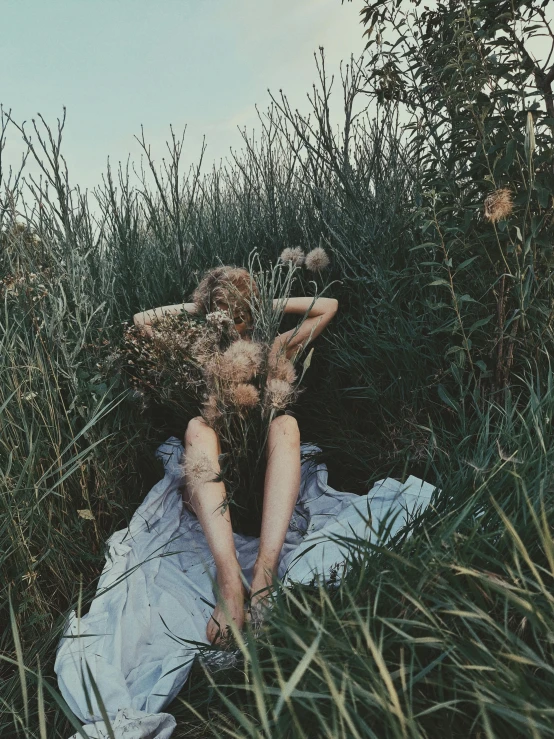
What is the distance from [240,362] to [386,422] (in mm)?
808

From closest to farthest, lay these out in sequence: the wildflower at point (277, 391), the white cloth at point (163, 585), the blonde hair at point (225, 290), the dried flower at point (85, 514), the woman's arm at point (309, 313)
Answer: the white cloth at point (163, 585) → the dried flower at point (85, 514) → the wildflower at point (277, 391) → the blonde hair at point (225, 290) → the woman's arm at point (309, 313)

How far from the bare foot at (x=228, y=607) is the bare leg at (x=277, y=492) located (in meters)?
0.05

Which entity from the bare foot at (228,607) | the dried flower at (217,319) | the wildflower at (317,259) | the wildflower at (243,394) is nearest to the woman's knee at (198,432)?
the wildflower at (243,394)

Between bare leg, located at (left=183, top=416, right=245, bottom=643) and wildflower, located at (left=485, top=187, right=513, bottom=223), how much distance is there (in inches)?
48.5

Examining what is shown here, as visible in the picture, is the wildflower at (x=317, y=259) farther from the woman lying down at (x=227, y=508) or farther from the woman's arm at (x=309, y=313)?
the woman lying down at (x=227, y=508)

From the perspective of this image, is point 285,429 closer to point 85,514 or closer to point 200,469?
point 200,469

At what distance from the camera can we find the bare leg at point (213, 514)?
5.58 feet

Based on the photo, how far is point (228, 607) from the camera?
5.34ft

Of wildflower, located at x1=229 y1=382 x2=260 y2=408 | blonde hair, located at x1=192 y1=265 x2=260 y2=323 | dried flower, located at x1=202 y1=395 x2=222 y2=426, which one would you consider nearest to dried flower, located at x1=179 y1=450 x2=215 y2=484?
dried flower, located at x1=202 y1=395 x2=222 y2=426

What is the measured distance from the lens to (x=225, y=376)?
1.86 meters

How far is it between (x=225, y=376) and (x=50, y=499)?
0.71 meters

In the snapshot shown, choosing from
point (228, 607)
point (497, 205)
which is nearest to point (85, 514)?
point (228, 607)

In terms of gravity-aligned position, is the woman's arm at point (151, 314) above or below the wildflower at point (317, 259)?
below

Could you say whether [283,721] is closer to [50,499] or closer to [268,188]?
[50,499]
